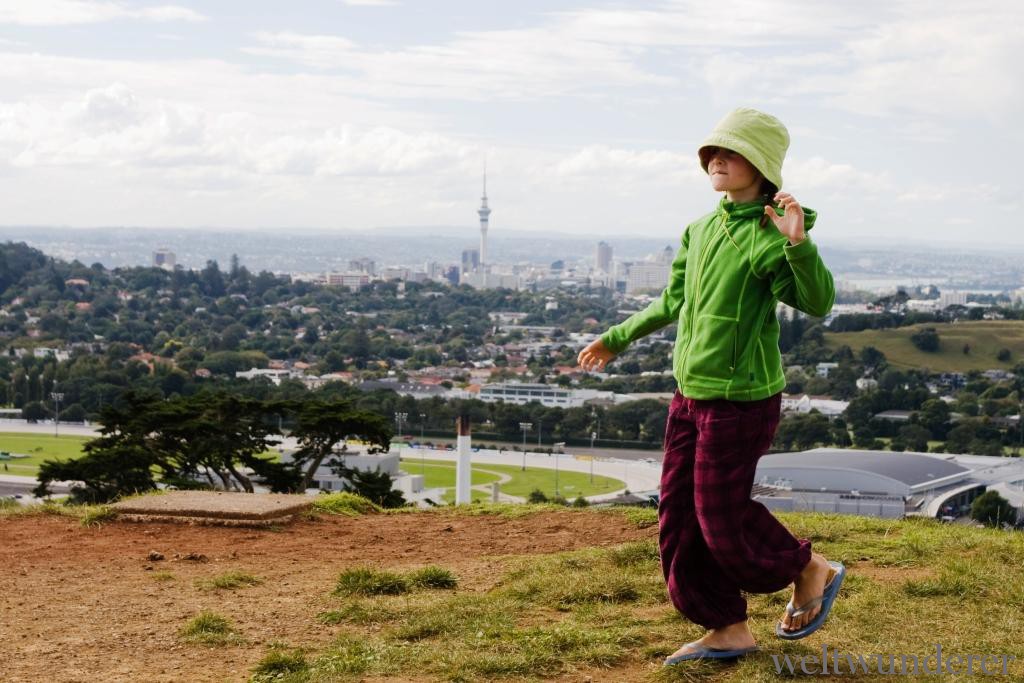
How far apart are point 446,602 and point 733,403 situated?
1456 millimetres

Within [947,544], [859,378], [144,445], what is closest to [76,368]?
[859,378]

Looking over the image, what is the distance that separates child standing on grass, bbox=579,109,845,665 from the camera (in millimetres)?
3391

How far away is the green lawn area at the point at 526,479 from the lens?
43416 mm

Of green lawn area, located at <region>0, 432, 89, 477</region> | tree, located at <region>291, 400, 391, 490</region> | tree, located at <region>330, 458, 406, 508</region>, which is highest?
tree, located at <region>291, 400, 391, 490</region>

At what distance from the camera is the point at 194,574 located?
17.1 ft

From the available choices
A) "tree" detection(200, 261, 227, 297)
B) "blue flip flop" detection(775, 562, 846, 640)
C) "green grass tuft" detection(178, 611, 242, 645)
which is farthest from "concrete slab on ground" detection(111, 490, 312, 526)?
"tree" detection(200, 261, 227, 297)

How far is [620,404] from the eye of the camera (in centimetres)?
6325

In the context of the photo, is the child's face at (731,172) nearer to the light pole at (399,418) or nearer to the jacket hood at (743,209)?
the jacket hood at (743,209)

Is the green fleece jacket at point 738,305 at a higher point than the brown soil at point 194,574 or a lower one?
higher

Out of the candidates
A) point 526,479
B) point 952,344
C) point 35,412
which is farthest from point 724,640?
point 952,344

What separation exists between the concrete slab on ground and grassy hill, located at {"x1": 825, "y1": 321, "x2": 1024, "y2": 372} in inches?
2748

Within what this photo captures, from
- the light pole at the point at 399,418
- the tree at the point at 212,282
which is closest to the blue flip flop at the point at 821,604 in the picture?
the light pole at the point at 399,418

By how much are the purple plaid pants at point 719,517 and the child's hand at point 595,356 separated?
1.35 ft

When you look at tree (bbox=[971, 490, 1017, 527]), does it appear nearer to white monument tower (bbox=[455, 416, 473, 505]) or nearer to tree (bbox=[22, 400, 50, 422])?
white monument tower (bbox=[455, 416, 473, 505])
